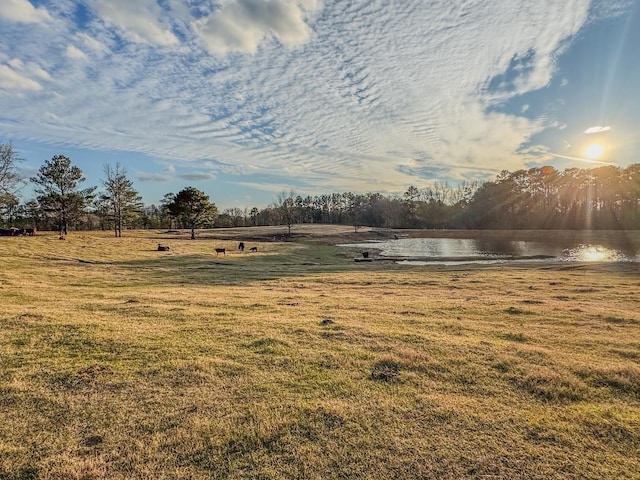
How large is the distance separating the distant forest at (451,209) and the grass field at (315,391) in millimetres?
50469

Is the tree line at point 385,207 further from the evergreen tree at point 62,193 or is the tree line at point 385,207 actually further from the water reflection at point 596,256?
the water reflection at point 596,256

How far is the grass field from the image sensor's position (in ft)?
13.7

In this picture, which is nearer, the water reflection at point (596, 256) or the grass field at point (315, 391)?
the grass field at point (315, 391)

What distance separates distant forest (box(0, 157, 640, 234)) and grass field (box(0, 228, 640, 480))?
5047 cm

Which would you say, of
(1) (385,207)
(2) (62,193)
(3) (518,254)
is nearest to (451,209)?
(1) (385,207)

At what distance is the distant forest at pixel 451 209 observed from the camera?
60.4m

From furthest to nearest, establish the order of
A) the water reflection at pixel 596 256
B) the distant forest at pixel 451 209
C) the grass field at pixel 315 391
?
the distant forest at pixel 451 209 → the water reflection at pixel 596 256 → the grass field at pixel 315 391

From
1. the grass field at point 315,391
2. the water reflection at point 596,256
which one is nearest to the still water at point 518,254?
the water reflection at point 596,256

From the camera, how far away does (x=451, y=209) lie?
115 meters

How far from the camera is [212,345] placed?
8039 mm

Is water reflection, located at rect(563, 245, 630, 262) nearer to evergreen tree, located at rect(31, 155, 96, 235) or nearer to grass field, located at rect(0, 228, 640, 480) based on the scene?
grass field, located at rect(0, 228, 640, 480)

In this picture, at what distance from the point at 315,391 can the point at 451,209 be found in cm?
11891

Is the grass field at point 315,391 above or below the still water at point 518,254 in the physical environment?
above

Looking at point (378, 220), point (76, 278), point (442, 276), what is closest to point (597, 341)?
point (442, 276)
